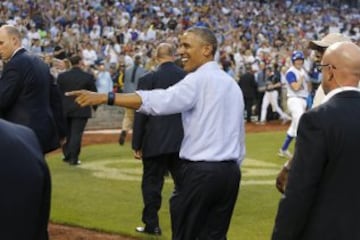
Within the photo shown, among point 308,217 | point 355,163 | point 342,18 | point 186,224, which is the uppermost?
point 355,163

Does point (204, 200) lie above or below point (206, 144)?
below

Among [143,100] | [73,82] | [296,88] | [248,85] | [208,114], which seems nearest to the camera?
[143,100]

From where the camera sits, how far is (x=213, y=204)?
588 cm

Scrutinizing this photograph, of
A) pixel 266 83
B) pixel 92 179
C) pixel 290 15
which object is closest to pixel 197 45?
pixel 92 179

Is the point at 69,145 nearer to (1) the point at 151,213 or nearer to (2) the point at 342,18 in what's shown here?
(1) the point at 151,213

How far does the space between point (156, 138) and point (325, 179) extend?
4227mm

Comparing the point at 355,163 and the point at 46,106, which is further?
the point at 46,106

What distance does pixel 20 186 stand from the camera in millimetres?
2746

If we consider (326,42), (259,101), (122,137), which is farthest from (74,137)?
(259,101)

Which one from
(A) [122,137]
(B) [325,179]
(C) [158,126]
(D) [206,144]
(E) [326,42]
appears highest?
(E) [326,42]

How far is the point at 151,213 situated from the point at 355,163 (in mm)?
4420

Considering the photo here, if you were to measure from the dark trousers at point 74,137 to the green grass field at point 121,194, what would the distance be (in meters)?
0.23

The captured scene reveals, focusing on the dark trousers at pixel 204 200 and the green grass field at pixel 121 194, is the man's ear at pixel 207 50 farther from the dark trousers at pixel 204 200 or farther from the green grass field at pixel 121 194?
the green grass field at pixel 121 194

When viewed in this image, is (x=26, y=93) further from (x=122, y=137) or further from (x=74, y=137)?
(x=122, y=137)
